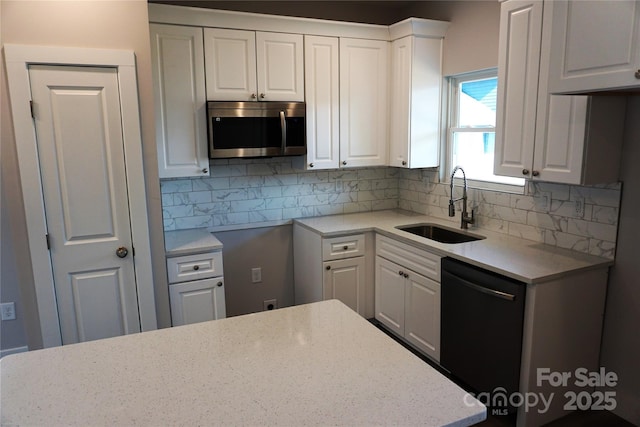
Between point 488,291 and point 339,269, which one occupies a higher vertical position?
point 488,291

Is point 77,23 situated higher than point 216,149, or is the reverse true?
point 77,23

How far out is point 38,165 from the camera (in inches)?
96.2

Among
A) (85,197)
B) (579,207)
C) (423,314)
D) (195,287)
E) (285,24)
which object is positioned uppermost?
(285,24)

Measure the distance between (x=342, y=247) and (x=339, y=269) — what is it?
6.8 inches

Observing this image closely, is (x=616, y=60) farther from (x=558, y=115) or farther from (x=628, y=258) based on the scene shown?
(x=628, y=258)

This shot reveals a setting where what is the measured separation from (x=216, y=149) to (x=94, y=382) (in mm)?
2054

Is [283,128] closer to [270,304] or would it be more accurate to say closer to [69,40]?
[69,40]

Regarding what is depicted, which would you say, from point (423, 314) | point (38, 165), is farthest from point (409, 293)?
point (38, 165)

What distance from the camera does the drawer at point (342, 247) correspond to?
3.35 metres

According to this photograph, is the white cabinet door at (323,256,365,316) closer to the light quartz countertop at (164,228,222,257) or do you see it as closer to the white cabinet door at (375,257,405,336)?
the white cabinet door at (375,257,405,336)

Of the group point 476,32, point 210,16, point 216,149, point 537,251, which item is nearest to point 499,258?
point 537,251

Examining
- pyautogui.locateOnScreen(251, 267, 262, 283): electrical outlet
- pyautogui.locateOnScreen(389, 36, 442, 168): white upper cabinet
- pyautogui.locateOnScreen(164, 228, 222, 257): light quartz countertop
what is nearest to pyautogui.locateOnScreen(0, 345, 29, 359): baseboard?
pyautogui.locateOnScreen(164, 228, 222, 257): light quartz countertop

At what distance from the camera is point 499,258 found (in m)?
2.54

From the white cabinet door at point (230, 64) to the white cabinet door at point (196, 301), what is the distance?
1303 mm
